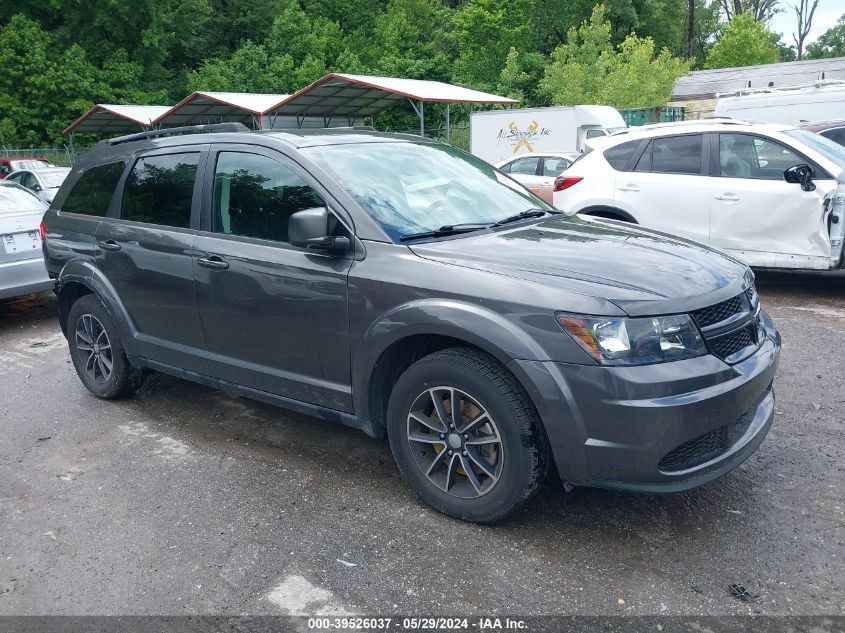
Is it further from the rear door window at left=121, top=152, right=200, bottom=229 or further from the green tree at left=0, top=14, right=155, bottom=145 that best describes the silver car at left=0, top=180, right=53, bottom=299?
the green tree at left=0, top=14, right=155, bottom=145

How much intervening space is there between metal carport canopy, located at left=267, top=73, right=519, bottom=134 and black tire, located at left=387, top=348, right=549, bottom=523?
20113 mm

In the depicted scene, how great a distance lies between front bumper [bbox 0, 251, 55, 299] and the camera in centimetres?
744

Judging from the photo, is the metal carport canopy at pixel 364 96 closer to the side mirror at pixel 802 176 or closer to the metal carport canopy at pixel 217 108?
the metal carport canopy at pixel 217 108

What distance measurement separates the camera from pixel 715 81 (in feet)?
118

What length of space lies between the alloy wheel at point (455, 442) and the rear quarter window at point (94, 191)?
115 inches

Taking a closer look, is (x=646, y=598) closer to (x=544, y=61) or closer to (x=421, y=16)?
(x=544, y=61)

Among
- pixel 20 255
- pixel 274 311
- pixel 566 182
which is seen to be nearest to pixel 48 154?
pixel 20 255

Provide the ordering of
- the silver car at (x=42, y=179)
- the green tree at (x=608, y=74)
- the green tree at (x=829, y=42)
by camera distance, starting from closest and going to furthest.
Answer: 1. the silver car at (x=42, y=179)
2. the green tree at (x=608, y=74)
3. the green tree at (x=829, y=42)

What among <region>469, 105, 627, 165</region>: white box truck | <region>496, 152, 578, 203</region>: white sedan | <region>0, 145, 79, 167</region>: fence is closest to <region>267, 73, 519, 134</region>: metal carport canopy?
<region>469, 105, 627, 165</region>: white box truck

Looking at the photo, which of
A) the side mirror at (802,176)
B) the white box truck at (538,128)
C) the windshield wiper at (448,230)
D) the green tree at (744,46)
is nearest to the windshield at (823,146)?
the side mirror at (802,176)

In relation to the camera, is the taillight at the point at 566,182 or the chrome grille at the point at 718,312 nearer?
the chrome grille at the point at 718,312

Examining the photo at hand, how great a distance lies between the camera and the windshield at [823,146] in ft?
23.8

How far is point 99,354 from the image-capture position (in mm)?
5156

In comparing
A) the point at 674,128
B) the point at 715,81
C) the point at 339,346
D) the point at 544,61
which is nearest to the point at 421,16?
the point at 544,61
